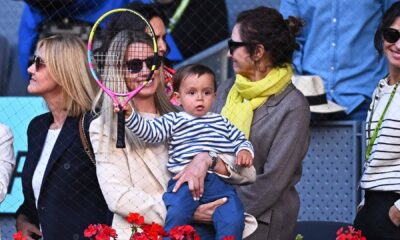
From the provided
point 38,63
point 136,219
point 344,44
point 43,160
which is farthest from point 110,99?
point 344,44

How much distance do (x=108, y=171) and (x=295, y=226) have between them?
1372 millimetres

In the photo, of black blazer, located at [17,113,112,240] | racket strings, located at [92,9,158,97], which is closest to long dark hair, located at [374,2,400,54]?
racket strings, located at [92,9,158,97]

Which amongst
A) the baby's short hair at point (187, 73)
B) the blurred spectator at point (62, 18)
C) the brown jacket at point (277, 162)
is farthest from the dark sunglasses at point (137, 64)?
the blurred spectator at point (62, 18)

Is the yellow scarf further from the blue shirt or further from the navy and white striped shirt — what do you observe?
the blue shirt

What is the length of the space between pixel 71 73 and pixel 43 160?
47 cm

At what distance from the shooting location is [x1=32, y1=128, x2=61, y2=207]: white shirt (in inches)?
249

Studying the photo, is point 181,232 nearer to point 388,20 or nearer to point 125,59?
point 125,59

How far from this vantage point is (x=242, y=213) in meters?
5.83

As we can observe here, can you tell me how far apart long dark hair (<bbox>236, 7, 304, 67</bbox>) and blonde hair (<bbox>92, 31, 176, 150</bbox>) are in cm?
58

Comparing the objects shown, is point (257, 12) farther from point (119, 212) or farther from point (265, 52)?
point (119, 212)

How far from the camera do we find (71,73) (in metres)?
6.47

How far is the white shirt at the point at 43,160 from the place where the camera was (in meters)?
6.32

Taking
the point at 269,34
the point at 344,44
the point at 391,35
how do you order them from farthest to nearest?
the point at 344,44, the point at 269,34, the point at 391,35

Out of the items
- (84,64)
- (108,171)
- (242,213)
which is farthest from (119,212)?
(84,64)
